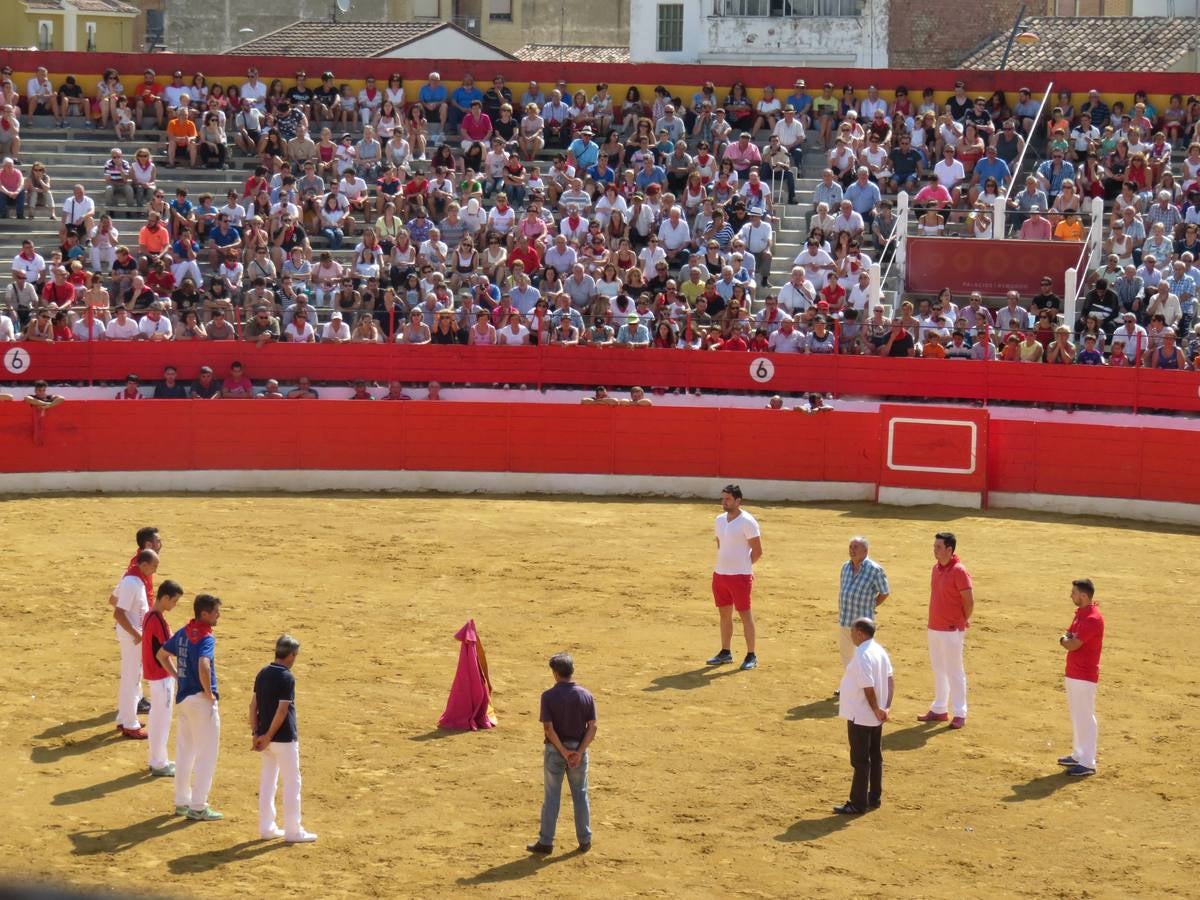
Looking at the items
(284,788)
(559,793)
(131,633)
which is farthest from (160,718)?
(559,793)

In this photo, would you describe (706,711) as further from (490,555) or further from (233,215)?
(233,215)

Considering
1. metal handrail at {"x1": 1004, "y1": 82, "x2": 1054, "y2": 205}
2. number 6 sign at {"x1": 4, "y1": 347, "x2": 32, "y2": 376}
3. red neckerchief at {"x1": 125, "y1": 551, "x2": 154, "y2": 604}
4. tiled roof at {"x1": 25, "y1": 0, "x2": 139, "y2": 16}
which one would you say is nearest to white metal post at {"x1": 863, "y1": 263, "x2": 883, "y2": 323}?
metal handrail at {"x1": 1004, "y1": 82, "x2": 1054, "y2": 205}

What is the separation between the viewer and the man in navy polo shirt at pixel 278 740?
34.1 ft

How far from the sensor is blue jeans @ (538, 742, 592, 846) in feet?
34.3

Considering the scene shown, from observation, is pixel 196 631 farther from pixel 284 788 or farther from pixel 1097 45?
pixel 1097 45

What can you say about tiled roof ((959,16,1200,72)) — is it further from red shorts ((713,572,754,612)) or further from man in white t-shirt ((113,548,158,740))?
man in white t-shirt ((113,548,158,740))

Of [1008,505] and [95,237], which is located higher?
[95,237]

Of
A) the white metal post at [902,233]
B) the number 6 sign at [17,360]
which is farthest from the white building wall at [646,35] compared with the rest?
the number 6 sign at [17,360]

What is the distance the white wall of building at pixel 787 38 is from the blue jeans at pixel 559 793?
29010mm

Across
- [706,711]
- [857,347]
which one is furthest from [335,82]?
[706,711]

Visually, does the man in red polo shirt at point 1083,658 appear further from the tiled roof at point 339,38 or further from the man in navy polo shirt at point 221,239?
the tiled roof at point 339,38

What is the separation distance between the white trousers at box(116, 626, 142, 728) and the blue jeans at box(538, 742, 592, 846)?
3422 mm

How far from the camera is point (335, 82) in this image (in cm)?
3144

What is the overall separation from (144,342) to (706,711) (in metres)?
13.7
